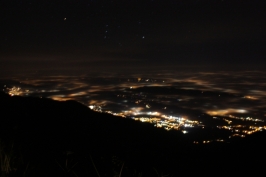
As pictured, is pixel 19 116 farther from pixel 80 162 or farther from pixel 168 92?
pixel 168 92

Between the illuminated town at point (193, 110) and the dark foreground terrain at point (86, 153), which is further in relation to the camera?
the illuminated town at point (193, 110)

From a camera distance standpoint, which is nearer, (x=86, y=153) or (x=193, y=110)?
(x=86, y=153)

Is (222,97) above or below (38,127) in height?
below

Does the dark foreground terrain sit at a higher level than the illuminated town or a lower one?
higher

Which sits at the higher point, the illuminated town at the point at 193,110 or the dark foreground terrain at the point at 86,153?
the dark foreground terrain at the point at 86,153

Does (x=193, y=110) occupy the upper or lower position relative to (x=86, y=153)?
lower

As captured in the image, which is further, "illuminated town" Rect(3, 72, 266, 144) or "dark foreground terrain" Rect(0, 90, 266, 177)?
"illuminated town" Rect(3, 72, 266, 144)

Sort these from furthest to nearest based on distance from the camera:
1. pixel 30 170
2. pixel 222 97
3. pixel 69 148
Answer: pixel 222 97, pixel 69 148, pixel 30 170

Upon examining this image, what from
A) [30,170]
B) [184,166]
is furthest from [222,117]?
[30,170]
